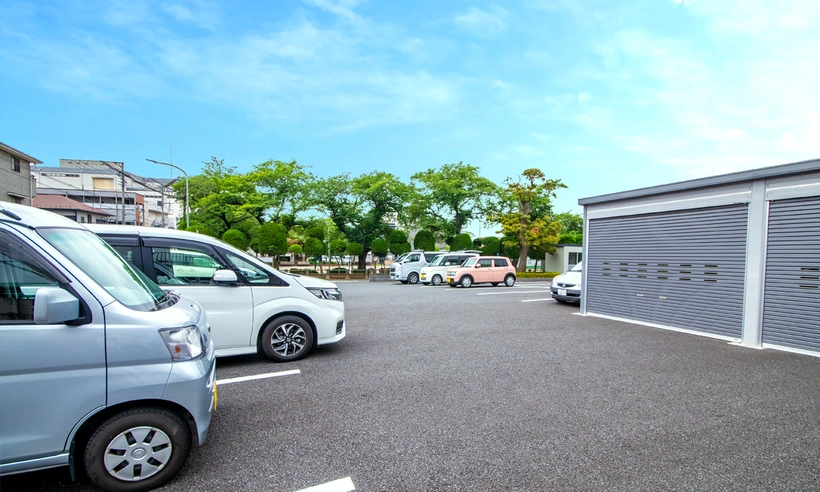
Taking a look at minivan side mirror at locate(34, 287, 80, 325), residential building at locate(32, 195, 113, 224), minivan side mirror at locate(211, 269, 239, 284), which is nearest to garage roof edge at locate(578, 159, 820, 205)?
minivan side mirror at locate(211, 269, 239, 284)

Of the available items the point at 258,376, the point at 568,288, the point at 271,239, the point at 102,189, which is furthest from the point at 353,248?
the point at 102,189

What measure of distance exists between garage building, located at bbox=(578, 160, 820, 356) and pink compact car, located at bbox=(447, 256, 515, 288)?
29.4 ft

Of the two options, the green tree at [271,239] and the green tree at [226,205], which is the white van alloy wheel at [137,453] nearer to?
the green tree at [271,239]

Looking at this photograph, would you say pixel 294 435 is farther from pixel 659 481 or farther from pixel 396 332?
pixel 396 332

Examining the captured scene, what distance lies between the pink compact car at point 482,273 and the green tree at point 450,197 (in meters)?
12.5

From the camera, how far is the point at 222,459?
2.92 meters

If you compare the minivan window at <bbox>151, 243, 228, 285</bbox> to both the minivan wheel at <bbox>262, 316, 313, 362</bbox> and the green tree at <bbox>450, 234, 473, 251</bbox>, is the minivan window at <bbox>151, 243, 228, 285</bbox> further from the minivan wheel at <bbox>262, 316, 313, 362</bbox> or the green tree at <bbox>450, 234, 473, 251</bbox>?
the green tree at <bbox>450, 234, 473, 251</bbox>

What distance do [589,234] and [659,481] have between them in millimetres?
8413

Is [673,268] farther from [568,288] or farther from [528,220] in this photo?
[528,220]

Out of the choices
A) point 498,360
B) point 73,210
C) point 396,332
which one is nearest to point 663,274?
point 498,360

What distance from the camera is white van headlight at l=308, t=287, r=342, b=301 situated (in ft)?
18.3

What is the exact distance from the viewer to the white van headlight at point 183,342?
8.29 ft

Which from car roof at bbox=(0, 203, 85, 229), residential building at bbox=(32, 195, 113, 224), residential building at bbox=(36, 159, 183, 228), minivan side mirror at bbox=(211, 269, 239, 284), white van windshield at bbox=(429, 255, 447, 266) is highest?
residential building at bbox=(36, 159, 183, 228)

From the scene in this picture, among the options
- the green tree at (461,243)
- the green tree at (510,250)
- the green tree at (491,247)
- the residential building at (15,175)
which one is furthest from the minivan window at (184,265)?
the green tree at (491,247)
